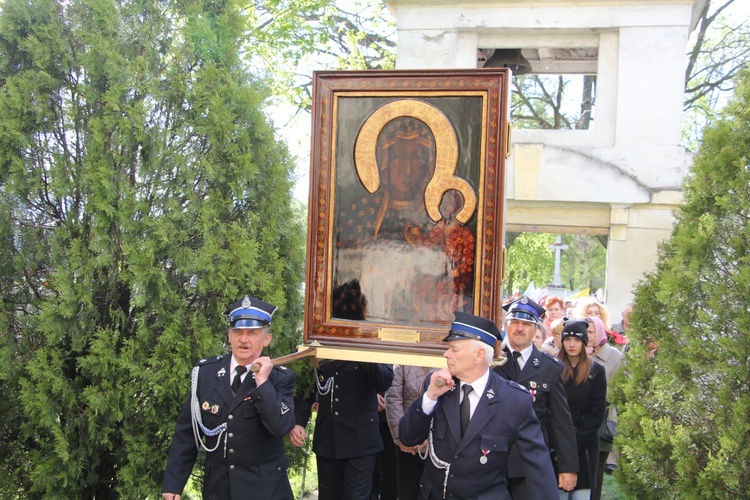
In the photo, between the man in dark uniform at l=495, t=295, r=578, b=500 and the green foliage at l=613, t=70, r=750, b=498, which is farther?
the man in dark uniform at l=495, t=295, r=578, b=500

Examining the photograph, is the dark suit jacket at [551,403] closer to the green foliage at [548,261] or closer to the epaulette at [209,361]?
the epaulette at [209,361]

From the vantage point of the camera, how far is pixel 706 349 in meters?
4.17

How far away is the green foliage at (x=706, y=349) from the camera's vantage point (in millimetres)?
3984

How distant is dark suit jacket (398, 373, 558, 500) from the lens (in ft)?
12.2

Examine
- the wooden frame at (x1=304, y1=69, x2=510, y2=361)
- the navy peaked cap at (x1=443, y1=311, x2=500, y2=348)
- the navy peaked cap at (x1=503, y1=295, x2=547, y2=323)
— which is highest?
the wooden frame at (x1=304, y1=69, x2=510, y2=361)

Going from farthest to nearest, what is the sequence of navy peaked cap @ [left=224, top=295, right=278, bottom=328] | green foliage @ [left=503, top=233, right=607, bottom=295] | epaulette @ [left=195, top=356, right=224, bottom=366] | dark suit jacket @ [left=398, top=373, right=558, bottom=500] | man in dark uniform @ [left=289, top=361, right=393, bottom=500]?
1. green foliage @ [left=503, top=233, right=607, bottom=295]
2. man in dark uniform @ [left=289, top=361, right=393, bottom=500]
3. epaulette @ [left=195, top=356, right=224, bottom=366]
4. navy peaked cap @ [left=224, top=295, right=278, bottom=328]
5. dark suit jacket @ [left=398, top=373, right=558, bottom=500]

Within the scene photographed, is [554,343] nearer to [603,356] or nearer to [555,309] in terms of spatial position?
[603,356]

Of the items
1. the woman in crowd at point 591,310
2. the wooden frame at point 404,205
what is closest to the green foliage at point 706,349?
the wooden frame at point 404,205

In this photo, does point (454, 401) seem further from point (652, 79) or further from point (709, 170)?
point (652, 79)

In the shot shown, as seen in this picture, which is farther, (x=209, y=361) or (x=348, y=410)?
(x=348, y=410)

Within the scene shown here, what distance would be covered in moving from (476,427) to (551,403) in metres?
1.49

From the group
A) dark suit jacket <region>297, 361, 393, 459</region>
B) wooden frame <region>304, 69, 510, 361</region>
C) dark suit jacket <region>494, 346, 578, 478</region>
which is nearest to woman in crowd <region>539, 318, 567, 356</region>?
dark suit jacket <region>494, 346, 578, 478</region>

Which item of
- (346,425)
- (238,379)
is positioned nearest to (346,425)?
(346,425)

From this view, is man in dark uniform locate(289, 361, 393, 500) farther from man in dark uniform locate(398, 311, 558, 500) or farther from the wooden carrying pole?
man in dark uniform locate(398, 311, 558, 500)
